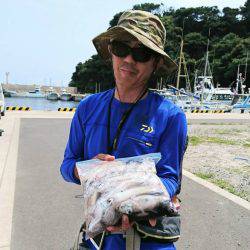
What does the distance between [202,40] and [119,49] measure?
8654 centimetres

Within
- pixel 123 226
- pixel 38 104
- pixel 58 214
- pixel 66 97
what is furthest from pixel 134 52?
pixel 66 97

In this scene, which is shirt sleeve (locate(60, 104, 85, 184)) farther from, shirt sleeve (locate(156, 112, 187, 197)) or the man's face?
shirt sleeve (locate(156, 112, 187, 197))

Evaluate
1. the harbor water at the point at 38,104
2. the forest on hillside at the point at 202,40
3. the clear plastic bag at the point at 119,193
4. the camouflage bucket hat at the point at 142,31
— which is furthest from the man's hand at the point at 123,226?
the forest on hillside at the point at 202,40

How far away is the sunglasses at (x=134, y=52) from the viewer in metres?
2.11

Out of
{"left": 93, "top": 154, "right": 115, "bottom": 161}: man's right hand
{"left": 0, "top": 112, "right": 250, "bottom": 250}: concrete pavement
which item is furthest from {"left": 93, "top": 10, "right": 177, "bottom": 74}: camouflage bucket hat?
{"left": 0, "top": 112, "right": 250, "bottom": 250}: concrete pavement

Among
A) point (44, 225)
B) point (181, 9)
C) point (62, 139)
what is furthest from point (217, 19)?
point (44, 225)

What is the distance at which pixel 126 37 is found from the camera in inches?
84.2

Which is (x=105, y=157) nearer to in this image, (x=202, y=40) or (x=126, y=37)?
(x=126, y=37)

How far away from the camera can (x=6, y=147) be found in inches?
447

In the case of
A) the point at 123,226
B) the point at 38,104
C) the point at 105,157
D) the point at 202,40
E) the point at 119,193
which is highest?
the point at 202,40

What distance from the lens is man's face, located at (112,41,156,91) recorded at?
2.12m

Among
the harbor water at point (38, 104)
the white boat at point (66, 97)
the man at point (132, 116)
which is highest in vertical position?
the man at point (132, 116)

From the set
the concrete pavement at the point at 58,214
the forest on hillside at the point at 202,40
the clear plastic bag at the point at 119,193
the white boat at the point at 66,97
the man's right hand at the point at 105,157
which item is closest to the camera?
the clear plastic bag at the point at 119,193

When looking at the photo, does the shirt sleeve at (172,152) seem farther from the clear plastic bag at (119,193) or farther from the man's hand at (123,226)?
the man's hand at (123,226)
